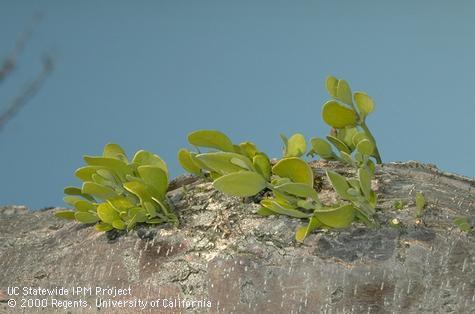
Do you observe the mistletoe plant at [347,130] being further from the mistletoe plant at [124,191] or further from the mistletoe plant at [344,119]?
the mistletoe plant at [124,191]

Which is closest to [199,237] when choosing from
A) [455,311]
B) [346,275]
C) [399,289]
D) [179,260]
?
[179,260]

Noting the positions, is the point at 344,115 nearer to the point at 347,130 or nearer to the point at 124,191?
the point at 347,130

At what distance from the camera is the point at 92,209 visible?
2621 mm

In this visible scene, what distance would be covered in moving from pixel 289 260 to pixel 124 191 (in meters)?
0.74

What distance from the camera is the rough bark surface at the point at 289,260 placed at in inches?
81.0

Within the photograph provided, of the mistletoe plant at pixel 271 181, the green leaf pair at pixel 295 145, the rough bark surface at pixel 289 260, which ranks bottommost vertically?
the rough bark surface at pixel 289 260

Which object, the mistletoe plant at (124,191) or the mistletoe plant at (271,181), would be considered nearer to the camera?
the mistletoe plant at (271,181)

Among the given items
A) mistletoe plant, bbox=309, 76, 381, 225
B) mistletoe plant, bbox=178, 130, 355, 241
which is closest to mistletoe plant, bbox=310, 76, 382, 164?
mistletoe plant, bbox=309, 76, 381, 225

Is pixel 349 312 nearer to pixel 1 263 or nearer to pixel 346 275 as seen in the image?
pixel 346 275

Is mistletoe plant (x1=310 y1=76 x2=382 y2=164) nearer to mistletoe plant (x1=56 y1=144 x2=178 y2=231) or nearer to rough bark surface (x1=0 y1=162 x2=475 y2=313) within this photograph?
rough bark surface (x1=0 y1=162 x2=475 y2=313)

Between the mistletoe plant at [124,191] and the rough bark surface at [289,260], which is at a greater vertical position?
the mistletoe plant at [124,191]

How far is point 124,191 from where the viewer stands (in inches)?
99.5

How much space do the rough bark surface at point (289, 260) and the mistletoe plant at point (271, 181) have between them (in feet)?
0.21

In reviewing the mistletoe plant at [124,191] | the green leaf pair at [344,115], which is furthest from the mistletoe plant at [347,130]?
the mistletoe plant at [124,191]
